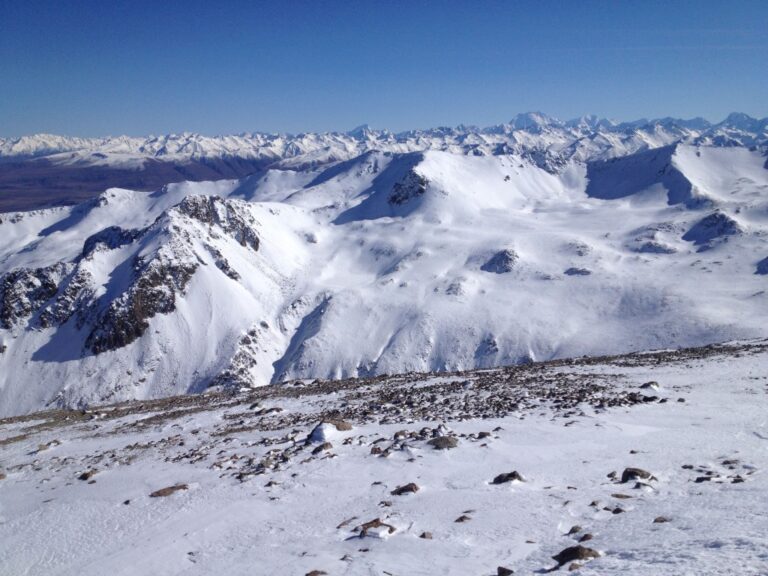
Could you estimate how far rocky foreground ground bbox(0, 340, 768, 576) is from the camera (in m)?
10.2

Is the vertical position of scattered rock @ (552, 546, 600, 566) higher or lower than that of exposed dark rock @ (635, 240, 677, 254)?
higher

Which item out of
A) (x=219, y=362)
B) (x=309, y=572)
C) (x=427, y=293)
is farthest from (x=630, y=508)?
(x=427, y=293)

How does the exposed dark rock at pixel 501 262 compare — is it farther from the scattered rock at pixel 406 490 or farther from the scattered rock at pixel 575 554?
the scattered rock at pixel 575 554

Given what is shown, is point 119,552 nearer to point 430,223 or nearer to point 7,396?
point 7,396

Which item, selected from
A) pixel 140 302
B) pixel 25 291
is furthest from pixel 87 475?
pixel 25 291

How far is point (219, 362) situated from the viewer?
96.2 meters

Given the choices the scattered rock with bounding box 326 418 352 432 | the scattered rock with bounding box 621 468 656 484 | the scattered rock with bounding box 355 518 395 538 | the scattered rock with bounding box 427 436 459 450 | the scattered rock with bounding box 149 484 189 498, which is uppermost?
the scattered rock with bounding box 621 468 656 484

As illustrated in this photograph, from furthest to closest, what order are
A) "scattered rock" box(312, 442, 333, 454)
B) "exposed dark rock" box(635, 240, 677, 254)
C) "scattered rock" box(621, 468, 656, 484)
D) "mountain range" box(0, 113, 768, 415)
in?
1. "exposed dark rock" box(635, 240, 677, 254)
2. "mountain range" box(0, 113, 768, 415)
3. "scattered rock" box(312, 442, 333, 454)
4. "scattered rock" box(621, 468, 656, 484)

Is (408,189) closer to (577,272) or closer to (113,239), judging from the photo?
(577,272)

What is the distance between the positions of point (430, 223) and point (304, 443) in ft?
492

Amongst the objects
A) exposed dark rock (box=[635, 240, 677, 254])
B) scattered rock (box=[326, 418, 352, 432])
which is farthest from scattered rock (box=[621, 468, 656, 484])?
exposed dark rock (box=[635, 240, 677, 254])

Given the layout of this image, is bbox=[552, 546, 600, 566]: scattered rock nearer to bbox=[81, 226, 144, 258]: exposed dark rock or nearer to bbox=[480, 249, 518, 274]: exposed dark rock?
bbox=[480, 249, 518, 274]: exposed dark rock

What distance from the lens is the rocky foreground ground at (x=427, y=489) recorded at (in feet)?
33.4

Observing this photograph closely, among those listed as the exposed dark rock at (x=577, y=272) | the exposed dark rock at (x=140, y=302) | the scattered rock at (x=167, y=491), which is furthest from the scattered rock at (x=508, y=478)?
the exposed dark rock at (x=577, y=272)
